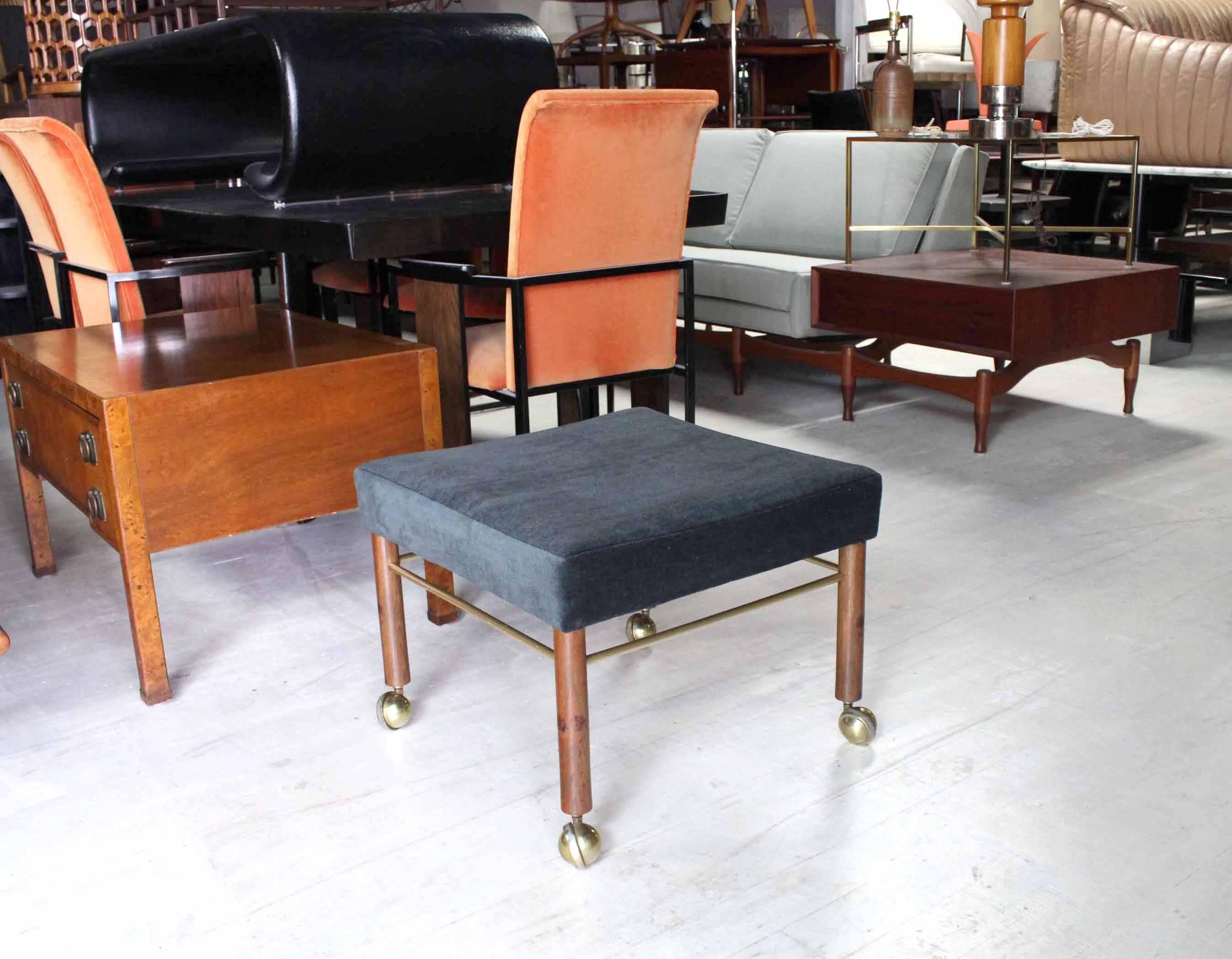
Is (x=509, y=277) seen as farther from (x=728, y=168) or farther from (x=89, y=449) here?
(x=728, y=168)

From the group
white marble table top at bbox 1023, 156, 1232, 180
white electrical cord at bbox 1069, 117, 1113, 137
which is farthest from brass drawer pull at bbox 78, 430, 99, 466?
white marble table top at bbox 1023, 156, 1232, 180

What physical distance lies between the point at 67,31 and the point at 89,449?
18.9ft

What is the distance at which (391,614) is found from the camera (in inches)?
67.7

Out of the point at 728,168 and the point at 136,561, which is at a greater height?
the point at 728,168

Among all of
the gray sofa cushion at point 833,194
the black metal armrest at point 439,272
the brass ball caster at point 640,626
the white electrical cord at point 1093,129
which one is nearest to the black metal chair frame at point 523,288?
the black metal armrest at point 439,272

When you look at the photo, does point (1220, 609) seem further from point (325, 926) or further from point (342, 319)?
point (342, 319)

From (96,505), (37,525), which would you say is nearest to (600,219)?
(96,505)

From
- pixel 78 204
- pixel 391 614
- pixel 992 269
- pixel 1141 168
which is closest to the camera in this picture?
pixel 391 614

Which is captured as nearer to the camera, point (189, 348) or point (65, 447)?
point (65, 447)

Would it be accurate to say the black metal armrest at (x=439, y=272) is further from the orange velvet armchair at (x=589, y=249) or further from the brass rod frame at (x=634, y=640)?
the brass rod frame at (x=634, y=640)

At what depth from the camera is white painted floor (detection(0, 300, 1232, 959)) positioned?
1.31 meters

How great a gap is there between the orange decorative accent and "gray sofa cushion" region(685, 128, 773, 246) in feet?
12.9

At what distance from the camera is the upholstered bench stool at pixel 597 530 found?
4.40ft

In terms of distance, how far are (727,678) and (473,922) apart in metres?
0.66
